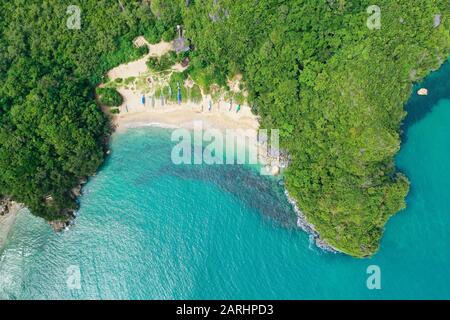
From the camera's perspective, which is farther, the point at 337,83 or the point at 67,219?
the point at 67,219

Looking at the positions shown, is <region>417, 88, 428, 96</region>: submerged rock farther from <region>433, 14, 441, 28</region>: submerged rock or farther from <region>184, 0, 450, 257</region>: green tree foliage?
<region>433, 14, 441, 28</region>: submerged rock

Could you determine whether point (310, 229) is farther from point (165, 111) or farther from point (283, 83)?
point (165, 111)

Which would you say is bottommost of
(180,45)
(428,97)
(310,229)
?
(310,229)

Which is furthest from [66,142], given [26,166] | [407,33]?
[407,33]

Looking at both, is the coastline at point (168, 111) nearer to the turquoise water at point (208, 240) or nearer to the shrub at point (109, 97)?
the shrub at point (109, 97)

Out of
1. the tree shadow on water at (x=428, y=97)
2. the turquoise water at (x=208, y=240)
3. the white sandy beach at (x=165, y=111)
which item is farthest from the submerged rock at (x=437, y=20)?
the white sandy beach at (x=165, y=111)

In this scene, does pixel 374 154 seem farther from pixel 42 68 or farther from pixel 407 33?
pixel 42 68

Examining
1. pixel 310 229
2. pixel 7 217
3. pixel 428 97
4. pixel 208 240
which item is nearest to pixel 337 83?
pixel 428 97
